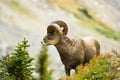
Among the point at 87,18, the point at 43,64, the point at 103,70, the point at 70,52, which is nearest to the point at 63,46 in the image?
the point at 70,52

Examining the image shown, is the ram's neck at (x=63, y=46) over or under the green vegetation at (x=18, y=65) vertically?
over

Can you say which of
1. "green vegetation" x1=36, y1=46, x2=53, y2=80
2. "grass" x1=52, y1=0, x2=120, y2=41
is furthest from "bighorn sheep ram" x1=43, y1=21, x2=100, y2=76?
"grass" x1=52, y1=0, x2=120, y2=41

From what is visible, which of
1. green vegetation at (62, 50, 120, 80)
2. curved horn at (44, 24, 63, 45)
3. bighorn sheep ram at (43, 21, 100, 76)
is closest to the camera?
green vegetation at (62, 50, 120, 80)

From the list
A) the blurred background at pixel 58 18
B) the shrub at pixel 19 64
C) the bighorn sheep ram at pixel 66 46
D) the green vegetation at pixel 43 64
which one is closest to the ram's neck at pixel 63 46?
the bighorn sheep ram at pixel 66 46

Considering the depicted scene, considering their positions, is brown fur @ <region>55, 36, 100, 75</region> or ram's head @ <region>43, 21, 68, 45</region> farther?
brown fur @ <region>55, 36, 100, 75</region>

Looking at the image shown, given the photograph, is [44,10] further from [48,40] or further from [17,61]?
[17,61]

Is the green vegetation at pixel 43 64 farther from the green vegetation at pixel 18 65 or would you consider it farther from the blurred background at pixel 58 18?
the blurred background at pixel 58 18

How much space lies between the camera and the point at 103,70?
12.7 metres

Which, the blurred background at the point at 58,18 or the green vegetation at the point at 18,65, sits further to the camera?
the blurred background at the point at 58,18

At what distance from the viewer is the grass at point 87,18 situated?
107 m

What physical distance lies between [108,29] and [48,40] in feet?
324

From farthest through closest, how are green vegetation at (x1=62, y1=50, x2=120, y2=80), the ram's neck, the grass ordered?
1. the grass
2. the ram's neck
3. green vegetation at (x1=62, y1=50, x2=120, y2=80)

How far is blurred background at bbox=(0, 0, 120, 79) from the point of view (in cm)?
8050

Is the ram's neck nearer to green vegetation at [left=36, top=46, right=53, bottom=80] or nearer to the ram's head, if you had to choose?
the ram's head
